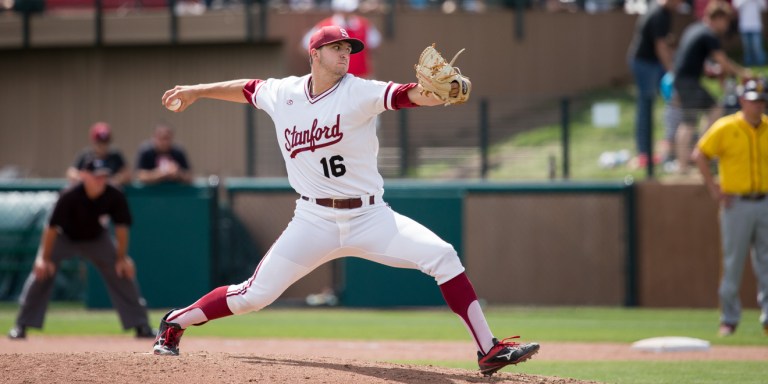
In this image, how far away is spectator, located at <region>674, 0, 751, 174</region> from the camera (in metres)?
14.3

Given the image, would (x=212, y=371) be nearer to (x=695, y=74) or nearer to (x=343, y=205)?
(x=343, y=205)

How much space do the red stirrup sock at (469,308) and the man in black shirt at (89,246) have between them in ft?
16.2

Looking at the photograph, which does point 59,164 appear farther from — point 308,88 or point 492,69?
point 308,88

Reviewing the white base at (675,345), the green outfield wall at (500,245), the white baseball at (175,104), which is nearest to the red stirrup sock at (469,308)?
the white baseball at (175,104)

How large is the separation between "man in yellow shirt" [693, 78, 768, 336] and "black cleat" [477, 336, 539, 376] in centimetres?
464

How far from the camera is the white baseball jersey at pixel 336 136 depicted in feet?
22.8

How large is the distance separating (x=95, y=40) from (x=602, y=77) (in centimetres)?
829

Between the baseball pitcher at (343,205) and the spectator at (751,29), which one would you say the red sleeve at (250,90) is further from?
the spectator at (751,29)

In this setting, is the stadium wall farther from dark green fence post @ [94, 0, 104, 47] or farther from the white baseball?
the white baseball

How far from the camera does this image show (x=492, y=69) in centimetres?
1962

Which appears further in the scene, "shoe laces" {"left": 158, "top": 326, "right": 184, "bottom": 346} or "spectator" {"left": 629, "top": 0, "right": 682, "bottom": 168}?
"spectator" {"left": 629, "top": 0, "right": 682, "bottom": 168}

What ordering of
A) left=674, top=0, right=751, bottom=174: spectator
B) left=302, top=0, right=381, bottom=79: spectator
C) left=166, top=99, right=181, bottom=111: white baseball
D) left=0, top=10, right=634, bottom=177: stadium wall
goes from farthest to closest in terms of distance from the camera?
left=0, top=10, right=634, bottom=177: stadium wall, left=302, top=0, right=381, bottom=79: spectator, left=674, top=0, right=751, bottom=174: spectator, left=166, top=99, right=181, bottom=111: white baseball

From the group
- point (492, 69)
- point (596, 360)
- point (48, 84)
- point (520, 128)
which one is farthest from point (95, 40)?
point (596, 360)

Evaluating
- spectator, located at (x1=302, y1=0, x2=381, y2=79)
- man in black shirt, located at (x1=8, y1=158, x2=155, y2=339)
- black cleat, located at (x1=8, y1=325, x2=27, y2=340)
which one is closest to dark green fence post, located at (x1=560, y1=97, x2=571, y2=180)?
spectator, located at (x1=302, y1=0, x2=381, y2=79)
